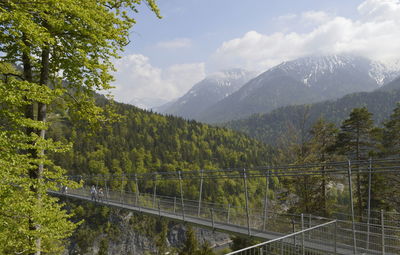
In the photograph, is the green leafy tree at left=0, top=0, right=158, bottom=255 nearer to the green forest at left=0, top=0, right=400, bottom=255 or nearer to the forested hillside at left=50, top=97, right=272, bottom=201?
the green forest at left=0, top=0, right=400, bottom=255

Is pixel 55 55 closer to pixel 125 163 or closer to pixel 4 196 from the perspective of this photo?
pixel 4 196

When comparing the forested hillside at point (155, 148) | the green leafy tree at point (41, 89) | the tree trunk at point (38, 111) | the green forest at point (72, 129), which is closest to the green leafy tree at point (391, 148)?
the green forest at point (72, 129)

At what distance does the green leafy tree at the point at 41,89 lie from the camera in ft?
19.6

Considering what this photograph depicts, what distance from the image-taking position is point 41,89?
6.34m

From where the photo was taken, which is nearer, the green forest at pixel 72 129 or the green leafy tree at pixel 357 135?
the green forest at pixel 72 129

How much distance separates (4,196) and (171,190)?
78.0 m

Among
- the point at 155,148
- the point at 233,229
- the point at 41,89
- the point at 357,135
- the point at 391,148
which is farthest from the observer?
the point at 155,148

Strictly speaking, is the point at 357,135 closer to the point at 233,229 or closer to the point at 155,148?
the point at 233,229

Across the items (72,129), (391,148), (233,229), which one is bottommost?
(233,229)

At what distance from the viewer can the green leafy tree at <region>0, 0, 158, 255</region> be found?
5.98 metres

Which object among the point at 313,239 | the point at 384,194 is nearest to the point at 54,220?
the point at 313,239

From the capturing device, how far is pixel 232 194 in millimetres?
86000

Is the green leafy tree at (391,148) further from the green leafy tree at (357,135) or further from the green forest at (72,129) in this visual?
the green leafy tree at (357,135)

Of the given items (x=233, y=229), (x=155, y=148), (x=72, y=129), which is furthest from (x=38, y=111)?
(x=155, y=148)
